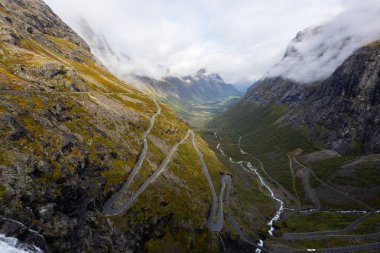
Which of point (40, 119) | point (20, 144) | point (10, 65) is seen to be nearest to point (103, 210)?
point (20, 144)

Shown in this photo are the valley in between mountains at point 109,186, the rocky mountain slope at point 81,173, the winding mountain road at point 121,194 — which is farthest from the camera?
the winding mountain road at point 121,194

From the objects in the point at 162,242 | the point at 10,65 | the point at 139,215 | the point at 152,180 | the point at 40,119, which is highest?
the point at 10,65

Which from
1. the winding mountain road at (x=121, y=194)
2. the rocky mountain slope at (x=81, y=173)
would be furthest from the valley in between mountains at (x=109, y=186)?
the winding mountain road at (x=121, y=194)

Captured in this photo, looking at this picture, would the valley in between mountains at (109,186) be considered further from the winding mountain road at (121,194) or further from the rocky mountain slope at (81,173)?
the winding mountain road at (121,194)

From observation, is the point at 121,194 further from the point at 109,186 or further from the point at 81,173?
the point at 81,173

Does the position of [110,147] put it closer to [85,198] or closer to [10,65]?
[85,198]

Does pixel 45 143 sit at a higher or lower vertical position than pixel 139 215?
higher

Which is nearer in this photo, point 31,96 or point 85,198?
point 85,198

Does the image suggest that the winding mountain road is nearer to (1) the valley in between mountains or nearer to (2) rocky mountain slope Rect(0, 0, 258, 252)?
(1) the valley in between mountains
